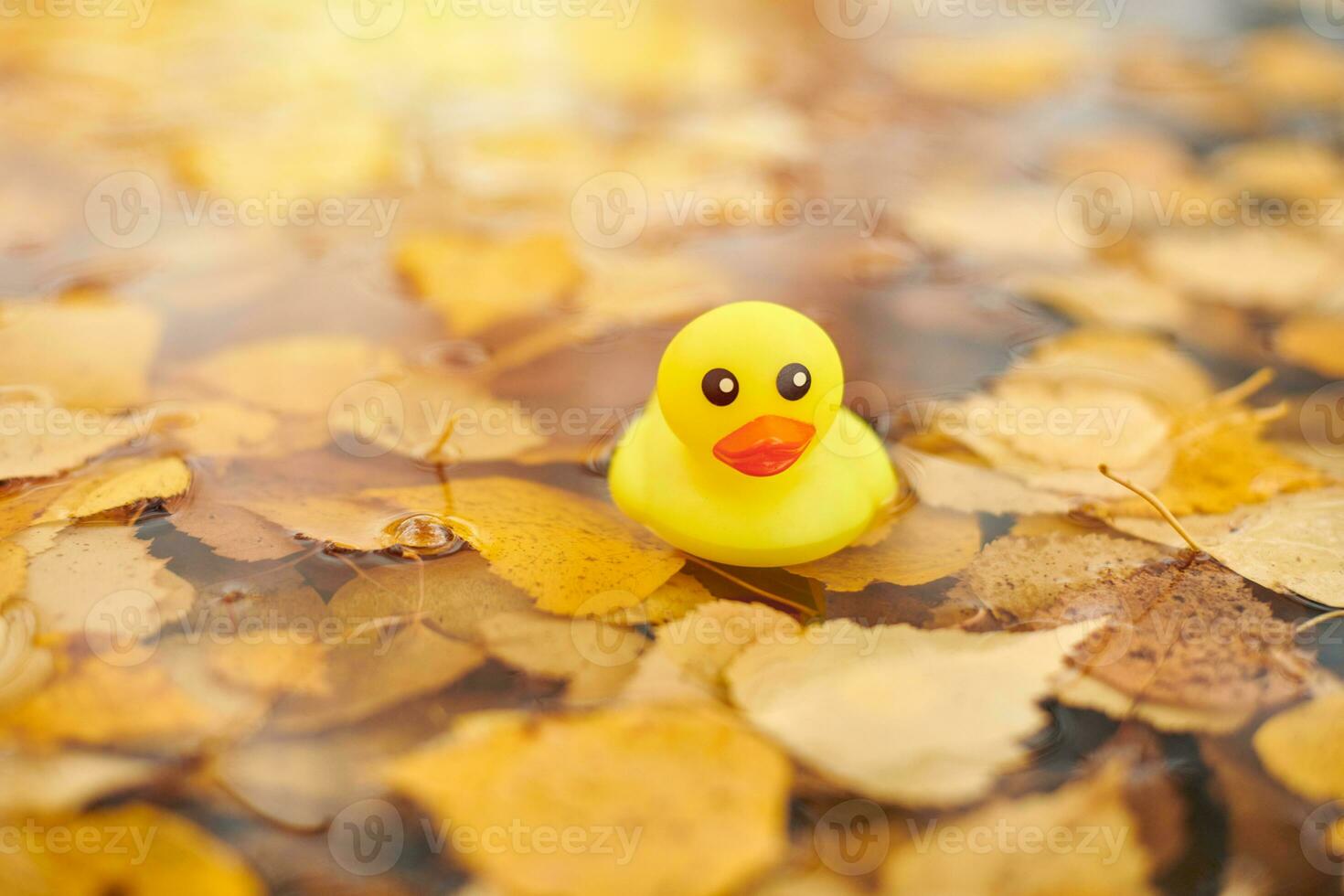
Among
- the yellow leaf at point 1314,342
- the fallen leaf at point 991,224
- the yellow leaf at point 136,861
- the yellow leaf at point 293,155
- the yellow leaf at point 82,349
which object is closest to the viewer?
the yellow leaf at point 136,861

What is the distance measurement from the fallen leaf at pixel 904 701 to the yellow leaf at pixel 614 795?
45 millimetres

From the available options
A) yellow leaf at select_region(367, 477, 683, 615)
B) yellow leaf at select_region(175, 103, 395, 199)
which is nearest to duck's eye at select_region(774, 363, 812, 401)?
yellow leaf at select_region(367, 477, 683, 615)

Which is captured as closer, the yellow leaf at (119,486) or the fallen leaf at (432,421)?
the yellow leaf at (119,486)

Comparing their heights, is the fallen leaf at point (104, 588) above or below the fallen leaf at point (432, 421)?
below

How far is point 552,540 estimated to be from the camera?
1.07 metres

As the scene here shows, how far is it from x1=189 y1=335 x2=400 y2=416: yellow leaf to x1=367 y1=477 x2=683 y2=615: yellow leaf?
0.24 meters

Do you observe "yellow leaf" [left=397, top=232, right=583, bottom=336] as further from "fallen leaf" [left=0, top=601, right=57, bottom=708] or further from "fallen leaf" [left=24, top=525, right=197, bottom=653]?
"fallen leaf" [left=0, top=601, right=57, bottom=708]

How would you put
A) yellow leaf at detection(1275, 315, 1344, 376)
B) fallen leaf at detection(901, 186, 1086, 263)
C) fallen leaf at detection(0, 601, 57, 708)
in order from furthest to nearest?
1. fallen leaf at detection(901, 186, 1086, 263)
2. yellow leaf at detection(1275, 315, 1344, 376)
3. fallen leaf at detection(0, 601, 57, 708)

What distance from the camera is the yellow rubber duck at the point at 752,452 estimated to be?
38.4 inches

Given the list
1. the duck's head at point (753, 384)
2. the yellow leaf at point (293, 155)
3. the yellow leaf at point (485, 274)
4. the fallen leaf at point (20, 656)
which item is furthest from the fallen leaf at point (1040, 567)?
the yellow leaf at point (293, 155)

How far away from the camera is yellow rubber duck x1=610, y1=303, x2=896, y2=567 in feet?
3.20

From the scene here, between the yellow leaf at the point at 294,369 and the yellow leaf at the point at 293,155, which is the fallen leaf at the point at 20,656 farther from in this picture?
the yellow leaf at the point at 293,155

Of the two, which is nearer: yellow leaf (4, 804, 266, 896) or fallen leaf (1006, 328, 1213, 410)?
yellow leaf (4, 804, 266, 896)

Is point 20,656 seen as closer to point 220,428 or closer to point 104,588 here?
point 104,588
